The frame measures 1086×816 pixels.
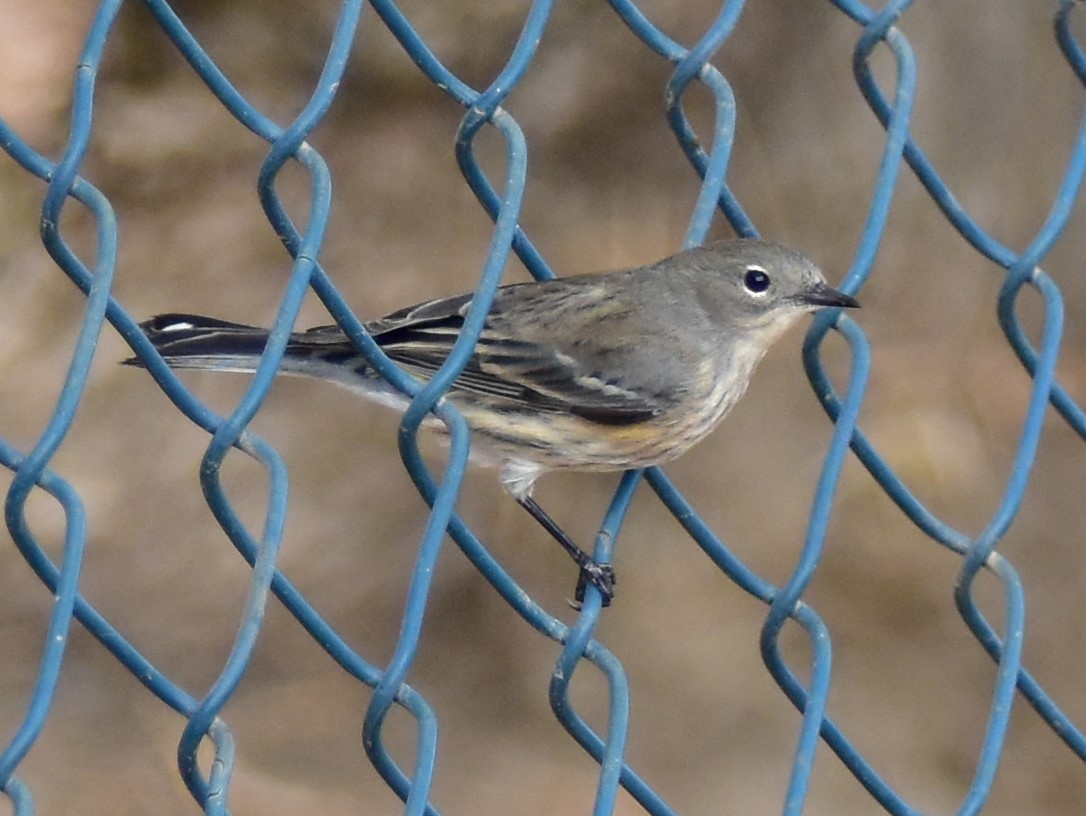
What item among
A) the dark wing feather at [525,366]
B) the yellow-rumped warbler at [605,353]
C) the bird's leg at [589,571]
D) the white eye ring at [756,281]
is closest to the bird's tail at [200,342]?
the yellow-rumped warbler at [605,353]

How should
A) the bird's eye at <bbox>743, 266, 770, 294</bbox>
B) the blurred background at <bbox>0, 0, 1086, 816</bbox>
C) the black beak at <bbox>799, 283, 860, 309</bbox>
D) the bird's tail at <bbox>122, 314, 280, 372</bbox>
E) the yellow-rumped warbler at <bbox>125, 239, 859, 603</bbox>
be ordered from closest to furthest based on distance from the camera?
the bird's tail at <bbox>122, 314, 280, 372</bbox>, the black beak at <bbox>799, 283, 860, 309</bbox>, the yellow-rumped warbler at <bbox>125, 239, 859, 603</bbox>, the bird's eye at <bbox>743, 266, 770, 294</bbox>, the blurred background at <bbox>0, 0, 1086, 816</bbox>

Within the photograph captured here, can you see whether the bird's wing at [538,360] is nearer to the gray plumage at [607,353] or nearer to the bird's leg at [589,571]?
the gray plumage at [607,353]

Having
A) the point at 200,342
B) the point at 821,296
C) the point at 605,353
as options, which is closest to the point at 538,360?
the point at 605,353

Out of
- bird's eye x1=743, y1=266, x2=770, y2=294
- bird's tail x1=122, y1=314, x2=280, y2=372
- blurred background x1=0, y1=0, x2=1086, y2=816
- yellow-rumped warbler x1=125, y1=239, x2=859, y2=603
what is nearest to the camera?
bird's tail x1=122, y1=314, x2=280, y2=372

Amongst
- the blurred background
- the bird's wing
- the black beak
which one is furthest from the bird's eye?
the blurred background

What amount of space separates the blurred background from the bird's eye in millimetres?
2096

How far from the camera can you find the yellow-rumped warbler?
133 inches

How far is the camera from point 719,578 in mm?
5855

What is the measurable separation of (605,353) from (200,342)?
1.02m

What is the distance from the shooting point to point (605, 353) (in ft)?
11.4

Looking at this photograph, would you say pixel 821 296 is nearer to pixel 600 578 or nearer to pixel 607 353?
pixel 607 353

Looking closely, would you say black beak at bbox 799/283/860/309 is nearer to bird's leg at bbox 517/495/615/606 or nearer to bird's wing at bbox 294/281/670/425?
bird's wing at bbox 294/281/670/425

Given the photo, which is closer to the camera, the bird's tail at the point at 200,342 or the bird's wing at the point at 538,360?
the bird's tail at the point at 200,342

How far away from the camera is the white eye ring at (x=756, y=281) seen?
138 inches
